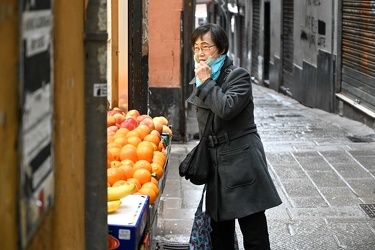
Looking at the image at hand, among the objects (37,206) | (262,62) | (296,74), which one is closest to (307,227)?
(37,206)

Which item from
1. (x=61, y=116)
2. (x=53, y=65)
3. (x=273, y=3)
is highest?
(x=273, y=3)

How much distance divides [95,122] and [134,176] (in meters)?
1.68

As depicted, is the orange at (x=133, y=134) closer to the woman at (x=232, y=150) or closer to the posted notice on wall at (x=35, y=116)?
the woman at (x=232, y=150)

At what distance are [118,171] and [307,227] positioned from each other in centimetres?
257

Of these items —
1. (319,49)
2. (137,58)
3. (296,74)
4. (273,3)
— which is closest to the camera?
(137,58)

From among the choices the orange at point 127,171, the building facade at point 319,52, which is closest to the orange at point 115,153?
the orange at point 127,171

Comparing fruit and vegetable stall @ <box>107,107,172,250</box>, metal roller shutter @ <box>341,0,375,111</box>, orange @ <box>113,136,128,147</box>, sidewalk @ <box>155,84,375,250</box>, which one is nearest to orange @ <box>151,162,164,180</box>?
fruit and vegetable stall @ <box>107,107,172,250</box>

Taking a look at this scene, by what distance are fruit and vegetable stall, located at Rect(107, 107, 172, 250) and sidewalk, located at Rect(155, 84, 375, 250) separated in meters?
1.01

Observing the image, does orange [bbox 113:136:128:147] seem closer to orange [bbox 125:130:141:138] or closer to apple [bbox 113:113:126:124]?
orange [bbox 125:130:141:138]

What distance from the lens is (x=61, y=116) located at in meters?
2.24

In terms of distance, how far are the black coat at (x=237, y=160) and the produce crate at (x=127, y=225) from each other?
0.81 m

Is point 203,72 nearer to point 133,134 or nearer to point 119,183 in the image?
point 119,183

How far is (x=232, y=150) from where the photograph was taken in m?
4.32

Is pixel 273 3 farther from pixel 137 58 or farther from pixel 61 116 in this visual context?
pixel 61 116
